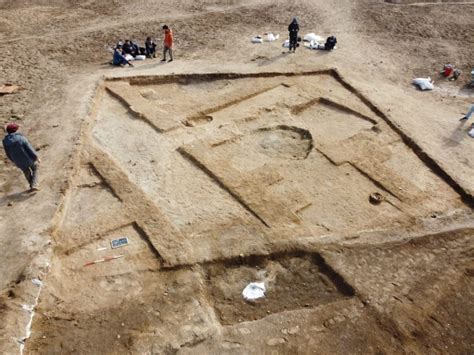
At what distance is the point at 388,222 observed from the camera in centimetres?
804

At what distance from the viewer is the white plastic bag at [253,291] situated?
21.7 feet

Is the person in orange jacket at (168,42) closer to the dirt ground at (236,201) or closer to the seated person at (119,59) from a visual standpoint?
the dirt ground at (236,201)


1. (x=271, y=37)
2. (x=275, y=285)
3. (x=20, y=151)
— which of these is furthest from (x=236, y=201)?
(x=271, y=37)

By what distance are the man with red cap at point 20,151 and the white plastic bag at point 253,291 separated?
4605 millimetres

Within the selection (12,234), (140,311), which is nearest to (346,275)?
(140,311)

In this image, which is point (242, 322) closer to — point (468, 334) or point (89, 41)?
point (468, 334)

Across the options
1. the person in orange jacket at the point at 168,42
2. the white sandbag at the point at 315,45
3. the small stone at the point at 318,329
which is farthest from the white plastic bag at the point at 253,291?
the white sandbag at the point at 315,45

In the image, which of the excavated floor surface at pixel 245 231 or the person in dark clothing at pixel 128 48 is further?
the person in dark clothing at pixel 128 48

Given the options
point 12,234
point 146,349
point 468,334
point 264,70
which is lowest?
point 468,334

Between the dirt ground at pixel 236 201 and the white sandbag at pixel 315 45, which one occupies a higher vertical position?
the white sandbag at pixel 315 45

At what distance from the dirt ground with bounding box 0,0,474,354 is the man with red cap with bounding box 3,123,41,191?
55 centimetres

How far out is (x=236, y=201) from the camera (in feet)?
27.1

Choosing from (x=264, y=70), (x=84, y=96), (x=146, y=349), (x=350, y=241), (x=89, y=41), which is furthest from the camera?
(x=89, y=41)

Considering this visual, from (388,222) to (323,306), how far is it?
2552 mm
